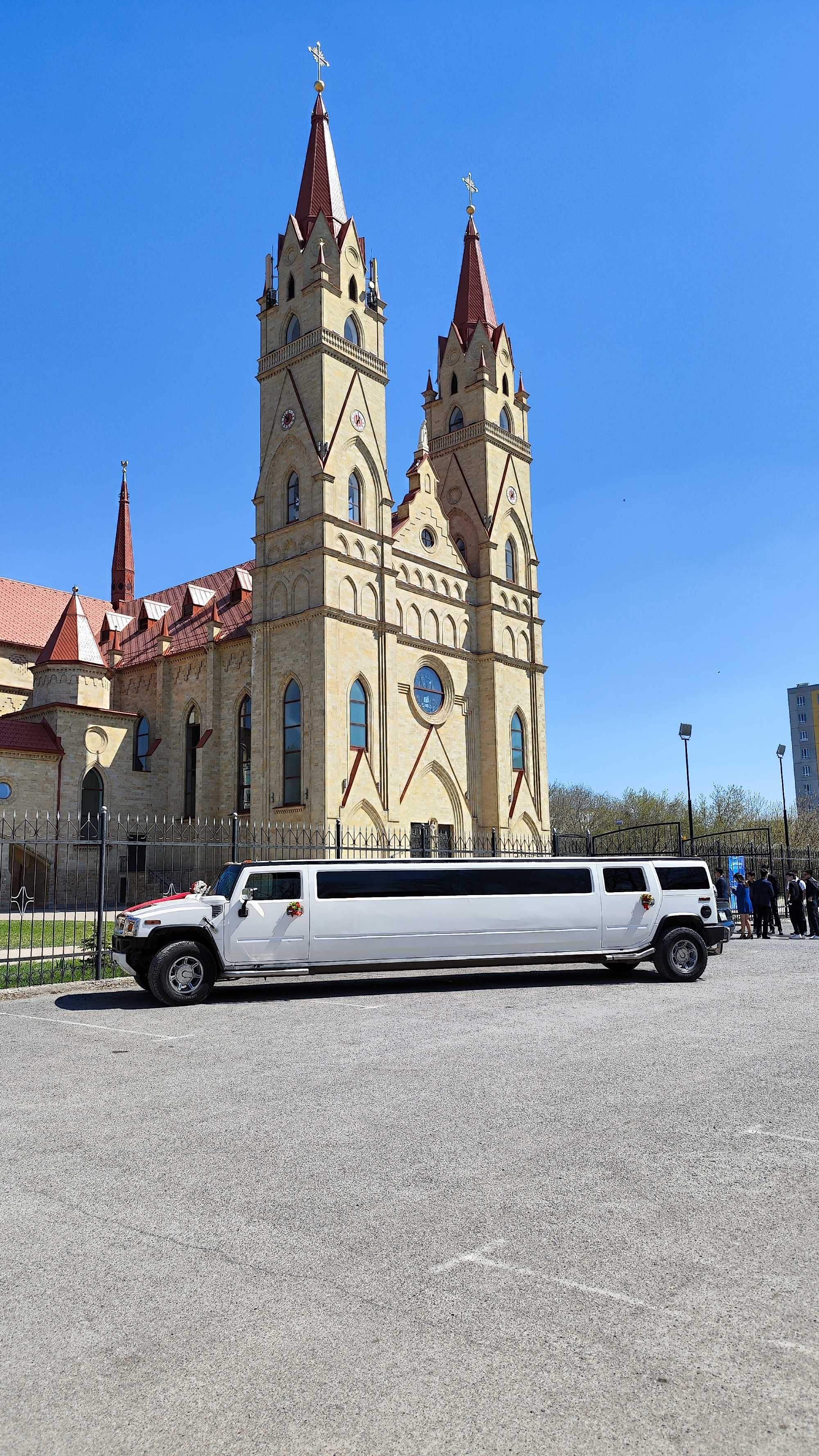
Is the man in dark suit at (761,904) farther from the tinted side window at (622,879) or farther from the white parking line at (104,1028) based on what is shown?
the white parking line at (104,1028)

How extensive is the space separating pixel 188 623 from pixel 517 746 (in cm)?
1567

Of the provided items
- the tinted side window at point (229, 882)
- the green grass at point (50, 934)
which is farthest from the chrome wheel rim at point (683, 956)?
the green grass at point (50, 934)

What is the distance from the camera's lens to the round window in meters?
37.2

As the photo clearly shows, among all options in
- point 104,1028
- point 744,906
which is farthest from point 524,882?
point 744,906

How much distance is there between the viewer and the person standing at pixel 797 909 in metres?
24.0

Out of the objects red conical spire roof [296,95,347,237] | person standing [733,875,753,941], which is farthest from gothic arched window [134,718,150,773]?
person standing [733,875,753,941]

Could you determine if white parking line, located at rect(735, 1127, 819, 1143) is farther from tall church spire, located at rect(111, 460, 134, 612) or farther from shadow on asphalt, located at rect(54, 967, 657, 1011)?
tall church spire, located at rect(111, 460, 134, 612)

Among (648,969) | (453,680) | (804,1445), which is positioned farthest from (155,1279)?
(453,680)

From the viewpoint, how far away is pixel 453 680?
127 ft

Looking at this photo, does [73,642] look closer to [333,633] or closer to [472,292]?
[333,633]

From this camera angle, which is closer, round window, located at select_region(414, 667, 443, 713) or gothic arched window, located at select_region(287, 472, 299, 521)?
gothic arched window, located at select_region(287, 472, 299, 521)

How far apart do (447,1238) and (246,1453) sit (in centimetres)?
174

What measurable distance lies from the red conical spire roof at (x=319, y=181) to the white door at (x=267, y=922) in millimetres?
30937

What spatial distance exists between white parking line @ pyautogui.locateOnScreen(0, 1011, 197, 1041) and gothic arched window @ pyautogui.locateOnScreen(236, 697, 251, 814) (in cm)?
2423
